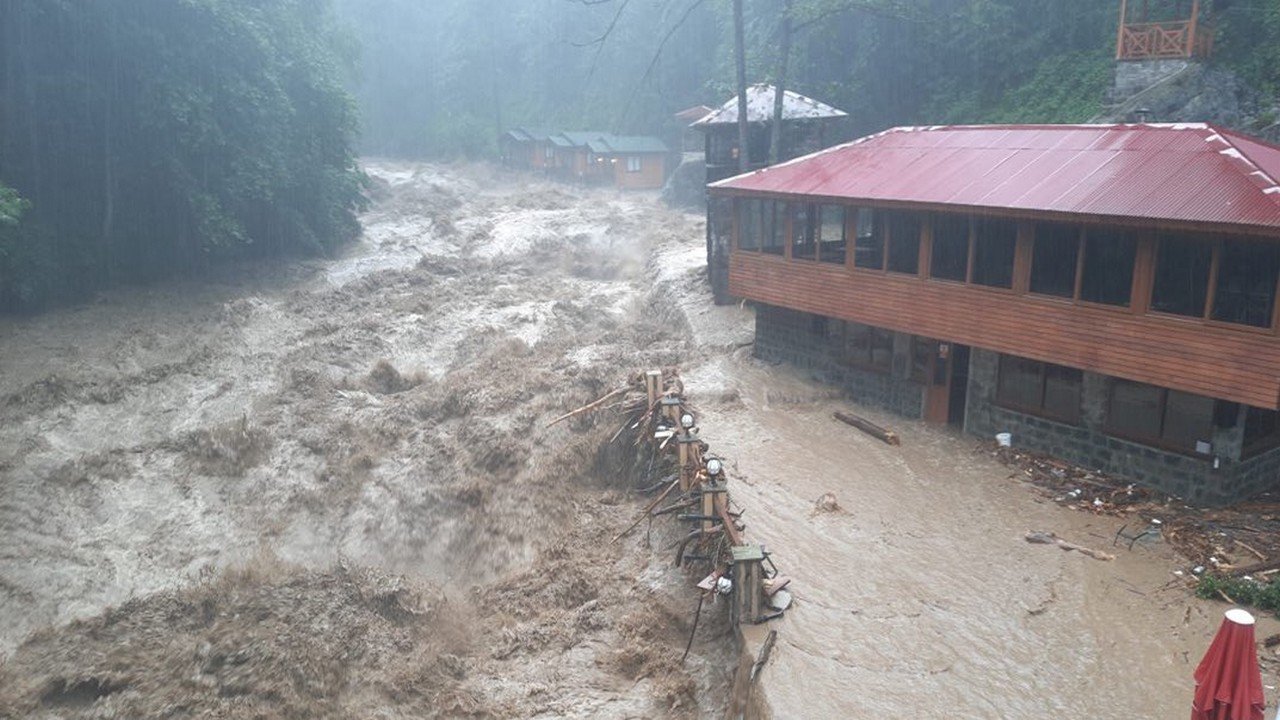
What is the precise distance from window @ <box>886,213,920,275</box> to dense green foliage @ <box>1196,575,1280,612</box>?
29.3 feet

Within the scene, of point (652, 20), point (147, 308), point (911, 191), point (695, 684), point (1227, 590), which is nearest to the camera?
point (695, 684)

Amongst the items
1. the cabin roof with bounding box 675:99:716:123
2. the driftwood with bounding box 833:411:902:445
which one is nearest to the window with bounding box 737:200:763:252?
the driftwood with bounding box 833:411:902:445

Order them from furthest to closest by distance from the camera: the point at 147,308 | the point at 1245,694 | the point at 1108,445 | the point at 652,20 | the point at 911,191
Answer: the point at 652,20
the point at 147,308
the point at 911,191
the point at 1108,445
the point at 1245,694

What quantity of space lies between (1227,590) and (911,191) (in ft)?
31.1

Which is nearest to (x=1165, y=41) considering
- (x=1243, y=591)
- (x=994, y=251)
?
(x=994, y=251)

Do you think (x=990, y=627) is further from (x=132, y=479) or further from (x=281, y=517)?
(x=132, y=479)

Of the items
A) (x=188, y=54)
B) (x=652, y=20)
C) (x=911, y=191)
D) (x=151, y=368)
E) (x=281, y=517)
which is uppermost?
(x=652, y=20)

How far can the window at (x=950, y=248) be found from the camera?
18.2 metres

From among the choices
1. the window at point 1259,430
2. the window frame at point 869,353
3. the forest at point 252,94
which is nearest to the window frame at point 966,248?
the window frame at point 869,353

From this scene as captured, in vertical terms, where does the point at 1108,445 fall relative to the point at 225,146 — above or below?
below

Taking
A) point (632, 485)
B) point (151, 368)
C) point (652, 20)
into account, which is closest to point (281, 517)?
point (632, 485)

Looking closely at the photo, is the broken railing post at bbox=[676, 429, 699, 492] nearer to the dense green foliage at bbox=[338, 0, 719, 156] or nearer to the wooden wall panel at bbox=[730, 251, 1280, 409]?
the wooden wall panel at bbox=[730, 251, 1280, 409]

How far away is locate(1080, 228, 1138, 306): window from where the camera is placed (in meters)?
15.3

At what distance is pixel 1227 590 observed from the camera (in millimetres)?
12125
